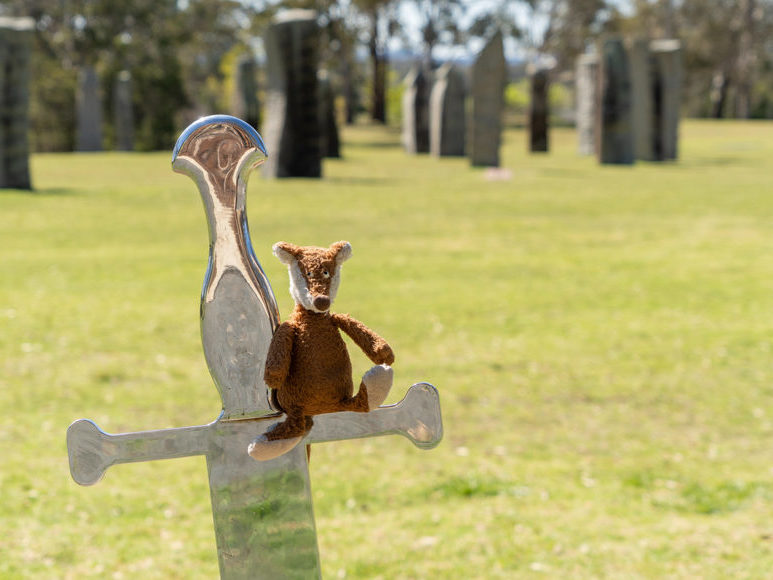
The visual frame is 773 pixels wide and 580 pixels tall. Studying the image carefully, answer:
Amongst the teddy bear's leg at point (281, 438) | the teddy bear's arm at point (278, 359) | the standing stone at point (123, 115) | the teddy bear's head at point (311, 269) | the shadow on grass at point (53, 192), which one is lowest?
the shadow on grass at point (53, 192)

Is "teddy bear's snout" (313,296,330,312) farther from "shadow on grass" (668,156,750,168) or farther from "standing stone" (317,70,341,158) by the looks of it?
"standing stone" (317,70,341,158)

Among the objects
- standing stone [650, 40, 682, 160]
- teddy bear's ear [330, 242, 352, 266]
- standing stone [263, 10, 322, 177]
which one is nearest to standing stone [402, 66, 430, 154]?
standing stone [650, 40, 682, 160]

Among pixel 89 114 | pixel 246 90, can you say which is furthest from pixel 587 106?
pixel 89 114

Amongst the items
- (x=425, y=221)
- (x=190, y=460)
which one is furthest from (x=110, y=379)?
(x=425, y=221)

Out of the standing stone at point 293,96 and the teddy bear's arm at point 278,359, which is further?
the standing stone at point 293,96

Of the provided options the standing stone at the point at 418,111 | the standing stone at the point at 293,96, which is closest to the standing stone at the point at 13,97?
the standing stone at the point at 293,96

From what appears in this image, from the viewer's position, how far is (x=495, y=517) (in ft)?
16.6

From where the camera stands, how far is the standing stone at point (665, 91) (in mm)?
25031

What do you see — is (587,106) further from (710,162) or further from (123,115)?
(123,115)

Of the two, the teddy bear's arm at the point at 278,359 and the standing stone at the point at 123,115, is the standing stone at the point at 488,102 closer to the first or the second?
the standing stone at the point at 123,115

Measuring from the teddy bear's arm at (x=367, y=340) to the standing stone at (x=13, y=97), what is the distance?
16.2m

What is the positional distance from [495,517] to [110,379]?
11.0ft

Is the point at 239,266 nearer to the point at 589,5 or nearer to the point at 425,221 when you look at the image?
the point at 425,221

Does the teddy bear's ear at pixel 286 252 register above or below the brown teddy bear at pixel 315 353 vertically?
above
